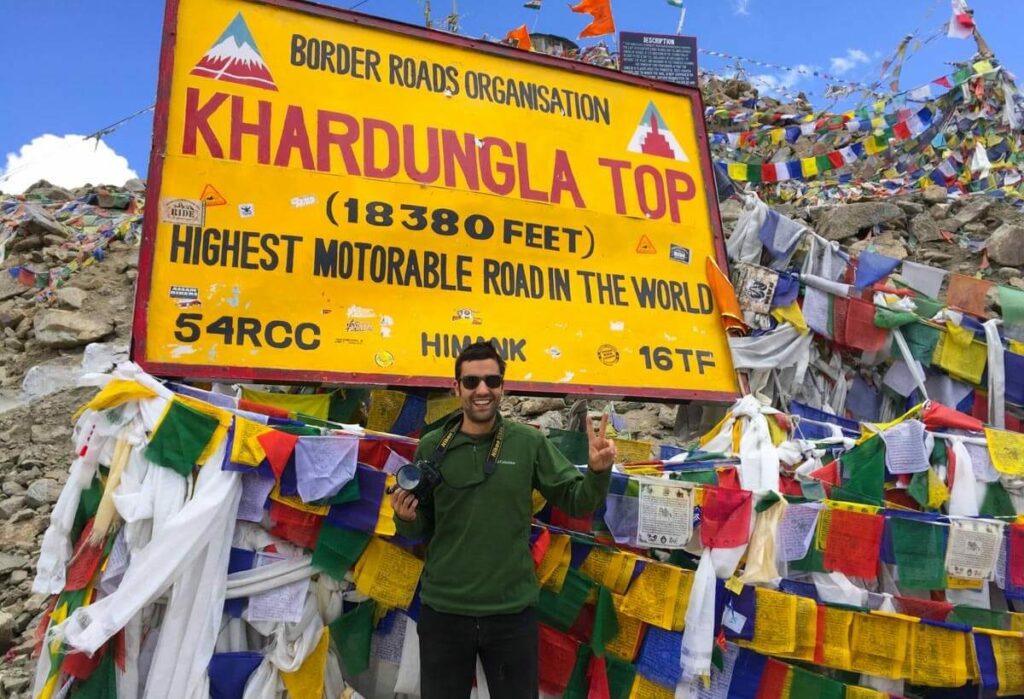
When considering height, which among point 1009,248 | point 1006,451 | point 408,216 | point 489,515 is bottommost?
point 489,515

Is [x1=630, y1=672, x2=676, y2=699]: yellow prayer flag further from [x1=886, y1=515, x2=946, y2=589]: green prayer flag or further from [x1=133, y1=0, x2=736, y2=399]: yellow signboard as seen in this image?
[x1=133, y1=0, x2=736, y2=399]: yellow signboard

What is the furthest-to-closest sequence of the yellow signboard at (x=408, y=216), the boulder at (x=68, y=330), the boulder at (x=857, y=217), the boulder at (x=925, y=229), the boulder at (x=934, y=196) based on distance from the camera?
the boulder at (x=934, y=196)
the boulder at (x=857, y=217)
the boulder at (x=925, y=229)
the boulder at (x=68, y=330)
the yellow signboard at (x=408, y=216)

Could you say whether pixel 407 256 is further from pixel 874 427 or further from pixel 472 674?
pixel 874 427

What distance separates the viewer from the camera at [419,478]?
2885 mm

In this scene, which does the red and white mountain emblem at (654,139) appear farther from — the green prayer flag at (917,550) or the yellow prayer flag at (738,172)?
the yellow prayer flag at (738,172)

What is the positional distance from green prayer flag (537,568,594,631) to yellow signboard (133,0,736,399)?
1.37 metres

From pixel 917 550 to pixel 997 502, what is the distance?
0.98 m

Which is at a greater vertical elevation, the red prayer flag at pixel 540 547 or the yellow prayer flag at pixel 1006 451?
the yellow prayer flag at pixel 1006 451

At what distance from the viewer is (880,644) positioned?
154 inches

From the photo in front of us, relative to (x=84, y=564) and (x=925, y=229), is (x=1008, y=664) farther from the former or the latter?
(x=925, y=229)

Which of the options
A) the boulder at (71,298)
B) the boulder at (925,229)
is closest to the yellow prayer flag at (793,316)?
the boulder at (925,229)

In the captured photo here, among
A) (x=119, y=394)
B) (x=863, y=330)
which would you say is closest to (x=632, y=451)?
(x=863, y=330)

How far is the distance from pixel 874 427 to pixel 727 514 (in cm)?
156

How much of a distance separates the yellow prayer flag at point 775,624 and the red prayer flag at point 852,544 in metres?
0.44
